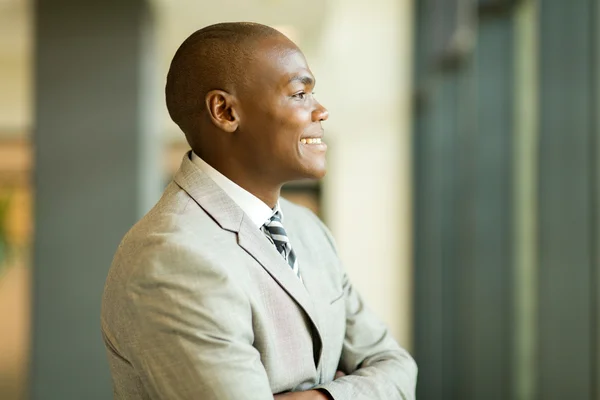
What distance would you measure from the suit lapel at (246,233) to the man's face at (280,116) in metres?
0.09

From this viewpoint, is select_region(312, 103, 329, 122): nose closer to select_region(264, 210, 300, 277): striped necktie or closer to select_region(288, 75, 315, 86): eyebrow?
select_region(288, 75, 315, 86): eyebrow

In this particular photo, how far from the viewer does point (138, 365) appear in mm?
1357

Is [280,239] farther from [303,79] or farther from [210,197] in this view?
[303,79]

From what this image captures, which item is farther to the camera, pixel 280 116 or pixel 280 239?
pixel 280 239

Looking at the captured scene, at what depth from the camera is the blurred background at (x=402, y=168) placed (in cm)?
368

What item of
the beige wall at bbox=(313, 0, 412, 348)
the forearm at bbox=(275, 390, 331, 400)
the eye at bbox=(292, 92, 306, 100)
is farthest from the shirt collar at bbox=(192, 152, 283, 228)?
the beige wall at bbox=(313, 0, 412, 348)

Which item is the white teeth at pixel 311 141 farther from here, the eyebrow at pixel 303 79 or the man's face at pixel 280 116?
the eyebrow at pixel 303 79

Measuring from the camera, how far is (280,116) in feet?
4.66

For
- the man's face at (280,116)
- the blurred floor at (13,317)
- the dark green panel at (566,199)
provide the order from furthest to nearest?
the blurred floor at (13,317)
the dark green panel at (566,199)
the man's face at (280,116)

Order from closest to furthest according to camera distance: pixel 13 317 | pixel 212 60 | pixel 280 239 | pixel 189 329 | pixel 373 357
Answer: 1. pixel 189 329
2. pixel 212 60
3. pixel 280 239
4. pixel 373 357
5. pixel 13 317

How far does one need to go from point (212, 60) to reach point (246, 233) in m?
0.34

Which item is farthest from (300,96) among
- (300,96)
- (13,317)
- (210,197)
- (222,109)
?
(13,317)

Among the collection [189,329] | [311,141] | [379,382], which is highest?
[311,141]

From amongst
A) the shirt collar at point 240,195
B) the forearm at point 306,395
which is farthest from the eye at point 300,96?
the forearm at point 306,395
